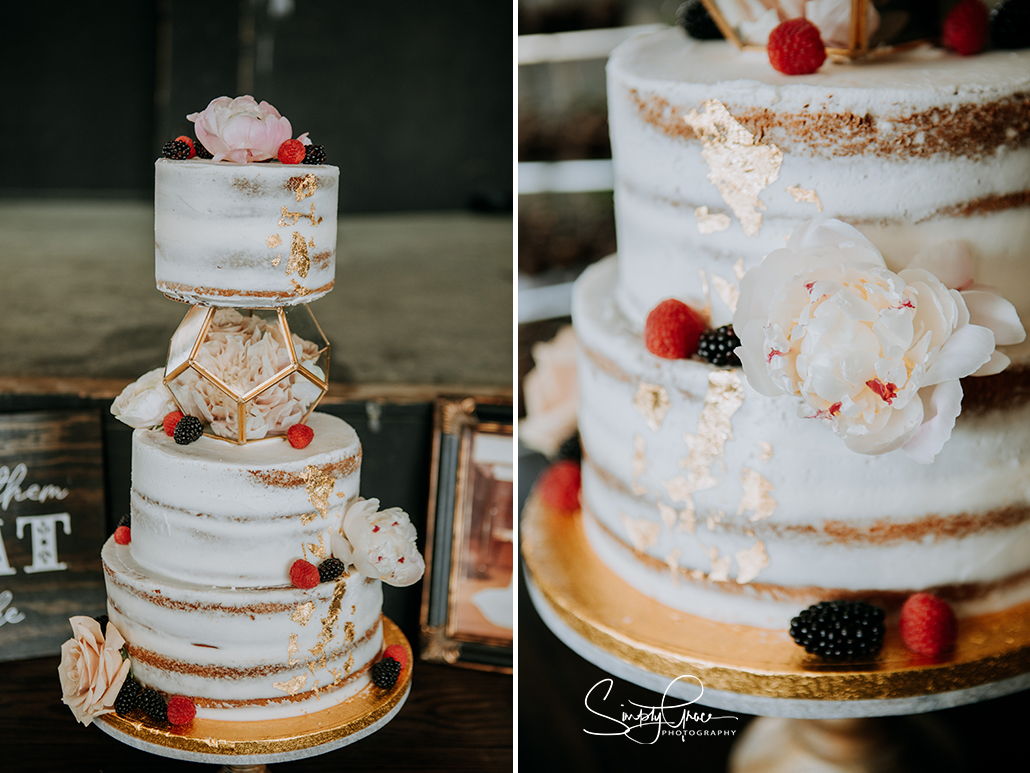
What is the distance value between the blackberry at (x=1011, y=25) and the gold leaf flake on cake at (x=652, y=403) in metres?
0.53

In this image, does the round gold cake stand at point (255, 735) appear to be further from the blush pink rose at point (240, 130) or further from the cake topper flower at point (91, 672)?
the blush pink rose at point (240, 130)

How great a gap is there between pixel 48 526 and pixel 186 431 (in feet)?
1.90

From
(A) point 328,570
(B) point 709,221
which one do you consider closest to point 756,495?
(B) point 709,221

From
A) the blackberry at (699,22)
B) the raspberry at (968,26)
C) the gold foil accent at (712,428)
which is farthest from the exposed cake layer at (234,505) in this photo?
the raspberry at (968,26)

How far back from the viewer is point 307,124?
2.56 metres

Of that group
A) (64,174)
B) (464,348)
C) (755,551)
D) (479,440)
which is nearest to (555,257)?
(464,348)

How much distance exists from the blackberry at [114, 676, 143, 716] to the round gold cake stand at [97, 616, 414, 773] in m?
0.01

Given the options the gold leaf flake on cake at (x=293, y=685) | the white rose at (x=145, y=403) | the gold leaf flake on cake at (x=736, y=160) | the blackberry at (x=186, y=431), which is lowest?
the gold leaf flake on cake at (x=293, y=685)

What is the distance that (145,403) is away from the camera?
1.16 m

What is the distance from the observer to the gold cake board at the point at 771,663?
964 mm

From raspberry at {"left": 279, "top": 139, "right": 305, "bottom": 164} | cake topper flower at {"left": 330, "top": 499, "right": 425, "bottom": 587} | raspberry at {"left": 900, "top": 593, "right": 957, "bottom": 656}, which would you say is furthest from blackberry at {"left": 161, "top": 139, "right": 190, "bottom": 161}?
raspberry at {"left": 900, "top": 593, "right": 957, "bottom": 656}

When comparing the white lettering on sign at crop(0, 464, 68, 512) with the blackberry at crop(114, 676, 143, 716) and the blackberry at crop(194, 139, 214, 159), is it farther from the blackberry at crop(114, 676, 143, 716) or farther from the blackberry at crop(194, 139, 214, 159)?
the blackberry at crop(194, 139, 214, 159)

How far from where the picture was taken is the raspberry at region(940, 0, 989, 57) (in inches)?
38.5

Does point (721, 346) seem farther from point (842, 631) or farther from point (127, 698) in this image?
point (127, 698)
